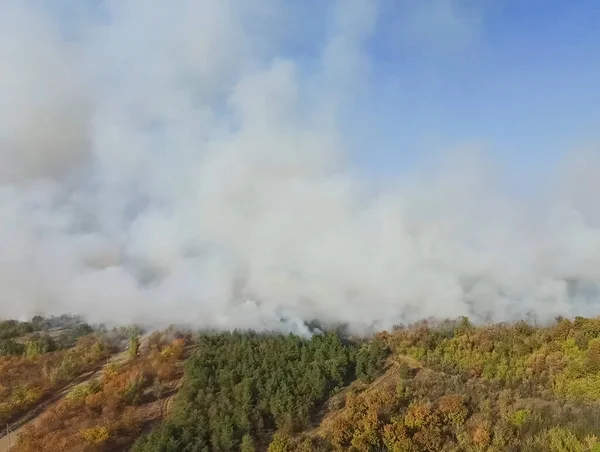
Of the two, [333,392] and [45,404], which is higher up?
[333,392]

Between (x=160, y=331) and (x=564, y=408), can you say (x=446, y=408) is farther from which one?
(x=160, y=331)

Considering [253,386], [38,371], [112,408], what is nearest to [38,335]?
[38,371]

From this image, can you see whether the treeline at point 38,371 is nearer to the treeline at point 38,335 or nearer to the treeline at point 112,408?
the treeline at point 38,335

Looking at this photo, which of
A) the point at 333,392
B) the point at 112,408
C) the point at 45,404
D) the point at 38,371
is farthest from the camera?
the point at 38,371

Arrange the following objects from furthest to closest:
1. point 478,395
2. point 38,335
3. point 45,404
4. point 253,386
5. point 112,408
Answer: point 38,335, point 45,404, point 253,386, point 112,408, point 478,395

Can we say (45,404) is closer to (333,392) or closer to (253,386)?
(253,386)

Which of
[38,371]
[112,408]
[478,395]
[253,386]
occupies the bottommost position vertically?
[112,408]

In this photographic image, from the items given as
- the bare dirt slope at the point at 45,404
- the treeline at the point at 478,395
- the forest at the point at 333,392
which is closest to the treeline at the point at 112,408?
the forest at the point at 333,392

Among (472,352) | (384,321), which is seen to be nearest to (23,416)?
(384,321)
